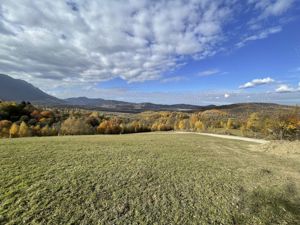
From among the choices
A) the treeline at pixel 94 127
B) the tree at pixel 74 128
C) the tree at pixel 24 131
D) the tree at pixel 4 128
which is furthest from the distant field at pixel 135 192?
the tree at pixel 4 128

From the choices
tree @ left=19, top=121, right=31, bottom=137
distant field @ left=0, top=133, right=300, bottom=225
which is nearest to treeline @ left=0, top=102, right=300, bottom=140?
tree @ left=19, top=121, right=31, bottom=137

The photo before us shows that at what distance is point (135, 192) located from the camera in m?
7.37

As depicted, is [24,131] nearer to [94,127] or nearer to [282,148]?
[94,127]

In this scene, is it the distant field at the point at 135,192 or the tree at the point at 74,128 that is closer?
the distant field at the point at 135,192

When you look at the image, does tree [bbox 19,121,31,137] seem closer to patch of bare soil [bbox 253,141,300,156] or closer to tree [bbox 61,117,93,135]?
tree [bbox 61,117,93,135]

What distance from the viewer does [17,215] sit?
526cm

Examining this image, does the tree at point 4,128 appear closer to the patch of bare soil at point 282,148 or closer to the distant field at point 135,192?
the distant field at point 135,192

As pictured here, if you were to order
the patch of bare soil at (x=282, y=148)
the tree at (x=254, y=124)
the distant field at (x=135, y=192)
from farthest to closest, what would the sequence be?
the tree at (x=254, y=124), the patch of bare soil at (x=282, y=148), the distant field at (x=135, y=192)

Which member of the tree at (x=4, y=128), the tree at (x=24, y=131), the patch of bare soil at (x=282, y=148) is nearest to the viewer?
the patch of bare soil at (x=282, y=148)

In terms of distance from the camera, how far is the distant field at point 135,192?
19.0 feet

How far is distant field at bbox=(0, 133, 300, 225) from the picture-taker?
579 cm

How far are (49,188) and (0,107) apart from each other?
222 ft

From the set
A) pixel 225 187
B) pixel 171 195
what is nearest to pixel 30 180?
pixel 171 195

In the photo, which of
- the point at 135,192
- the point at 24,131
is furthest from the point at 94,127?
the point at 135,192
